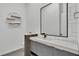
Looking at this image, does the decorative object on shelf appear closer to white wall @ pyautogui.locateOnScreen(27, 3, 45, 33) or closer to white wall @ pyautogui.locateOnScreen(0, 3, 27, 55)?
white wall @ pyautogui.locateOnScreen(0, 3, 27, 55)

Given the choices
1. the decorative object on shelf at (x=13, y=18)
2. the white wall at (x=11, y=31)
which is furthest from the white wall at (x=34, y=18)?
the decorative object on shelf at (x=13, y=18)

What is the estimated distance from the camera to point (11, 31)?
2.46 metres

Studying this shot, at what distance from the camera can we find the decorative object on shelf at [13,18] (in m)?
2.41

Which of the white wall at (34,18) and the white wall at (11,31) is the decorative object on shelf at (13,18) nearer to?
the white wall at (11,31)

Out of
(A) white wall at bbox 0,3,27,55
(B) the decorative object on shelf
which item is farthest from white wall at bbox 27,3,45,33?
(B) the decorative object on shelf

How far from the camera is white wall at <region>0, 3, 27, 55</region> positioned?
7.31 feet

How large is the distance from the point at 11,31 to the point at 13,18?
42 cm

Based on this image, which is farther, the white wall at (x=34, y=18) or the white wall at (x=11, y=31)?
the white wall at (x=34, y=18)

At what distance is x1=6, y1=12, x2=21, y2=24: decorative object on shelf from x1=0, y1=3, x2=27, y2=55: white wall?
0.30 ft

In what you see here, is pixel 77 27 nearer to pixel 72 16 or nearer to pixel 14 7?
pixel 72 16

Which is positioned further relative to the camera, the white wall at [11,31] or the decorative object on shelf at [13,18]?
the decorative object on shelf at [13,18]

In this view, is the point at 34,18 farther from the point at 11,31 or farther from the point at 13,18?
the point at 11,31

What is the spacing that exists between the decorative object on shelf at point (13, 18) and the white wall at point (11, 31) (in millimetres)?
91

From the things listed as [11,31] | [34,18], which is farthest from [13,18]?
[34,18]
